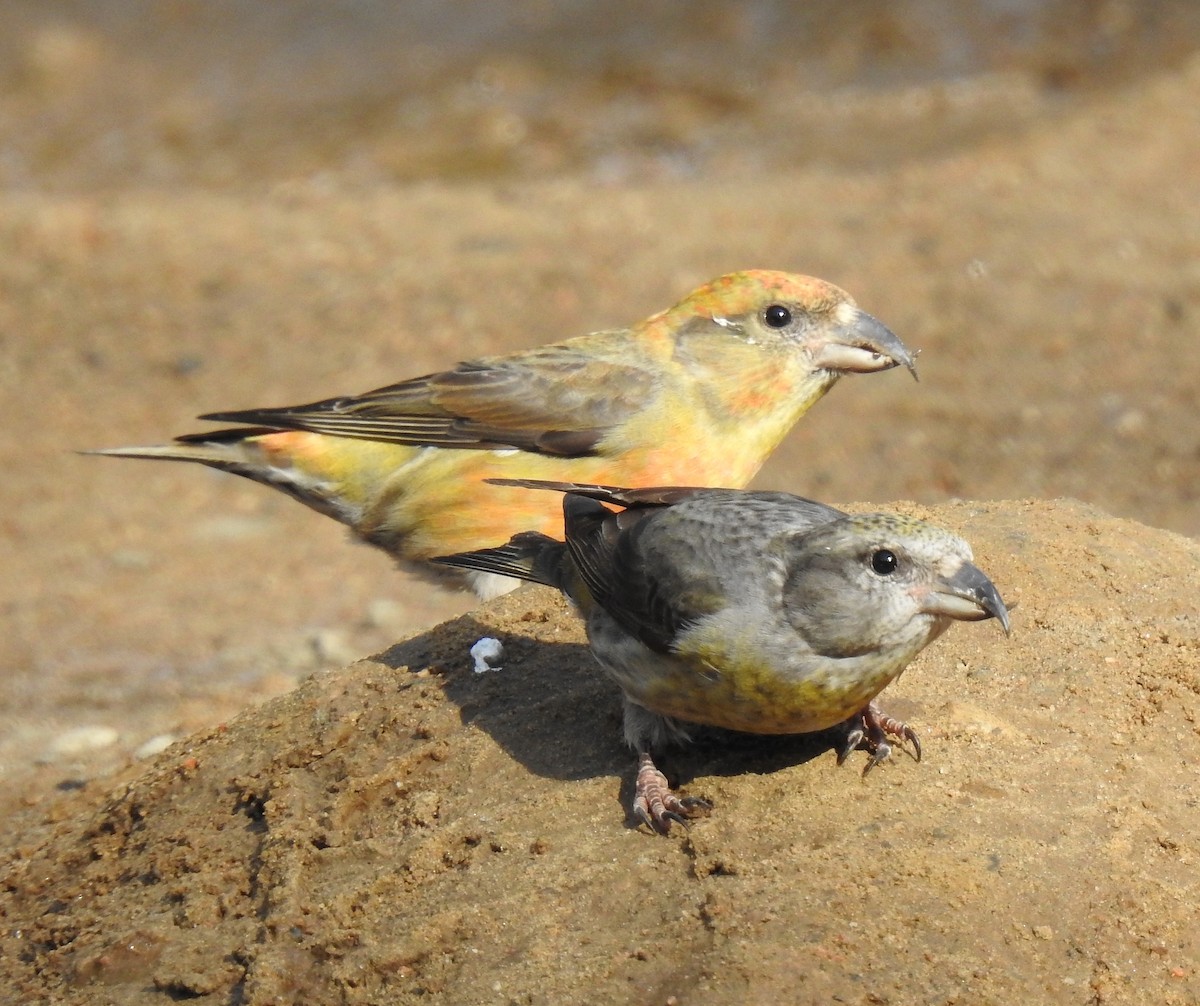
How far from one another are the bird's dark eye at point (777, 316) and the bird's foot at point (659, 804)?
2479 millimetres

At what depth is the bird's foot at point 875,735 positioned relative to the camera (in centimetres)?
441

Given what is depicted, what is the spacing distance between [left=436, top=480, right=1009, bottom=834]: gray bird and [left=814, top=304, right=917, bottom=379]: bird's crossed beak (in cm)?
170

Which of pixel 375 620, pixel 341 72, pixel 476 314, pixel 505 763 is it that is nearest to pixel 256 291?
pixel 476 314

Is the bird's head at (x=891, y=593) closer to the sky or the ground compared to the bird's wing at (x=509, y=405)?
closer to the sky

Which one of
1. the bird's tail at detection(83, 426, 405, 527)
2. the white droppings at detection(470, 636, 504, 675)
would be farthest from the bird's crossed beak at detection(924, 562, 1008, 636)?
the bird's tail at detection(83, 426, 405, 527)

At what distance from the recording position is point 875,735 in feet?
14.5

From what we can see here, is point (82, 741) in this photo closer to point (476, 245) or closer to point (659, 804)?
point (659, 804)

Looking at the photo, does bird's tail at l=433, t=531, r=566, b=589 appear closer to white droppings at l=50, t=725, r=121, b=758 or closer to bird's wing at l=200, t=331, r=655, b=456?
bird's wing at l=200, t=331, r=655, b=456

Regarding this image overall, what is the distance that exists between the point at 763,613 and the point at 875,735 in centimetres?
53

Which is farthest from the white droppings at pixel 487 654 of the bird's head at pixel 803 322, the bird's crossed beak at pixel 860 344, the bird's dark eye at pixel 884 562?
the bird's crossed beak at pixel 860 344

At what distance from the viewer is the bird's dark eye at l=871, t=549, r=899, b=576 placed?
410cm

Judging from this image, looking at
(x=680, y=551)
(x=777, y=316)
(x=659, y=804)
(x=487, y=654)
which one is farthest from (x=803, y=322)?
(x=659, y=804)

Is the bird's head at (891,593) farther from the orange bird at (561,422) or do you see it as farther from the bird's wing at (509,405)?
the bird's wing at (509,405)

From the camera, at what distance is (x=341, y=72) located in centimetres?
1828
